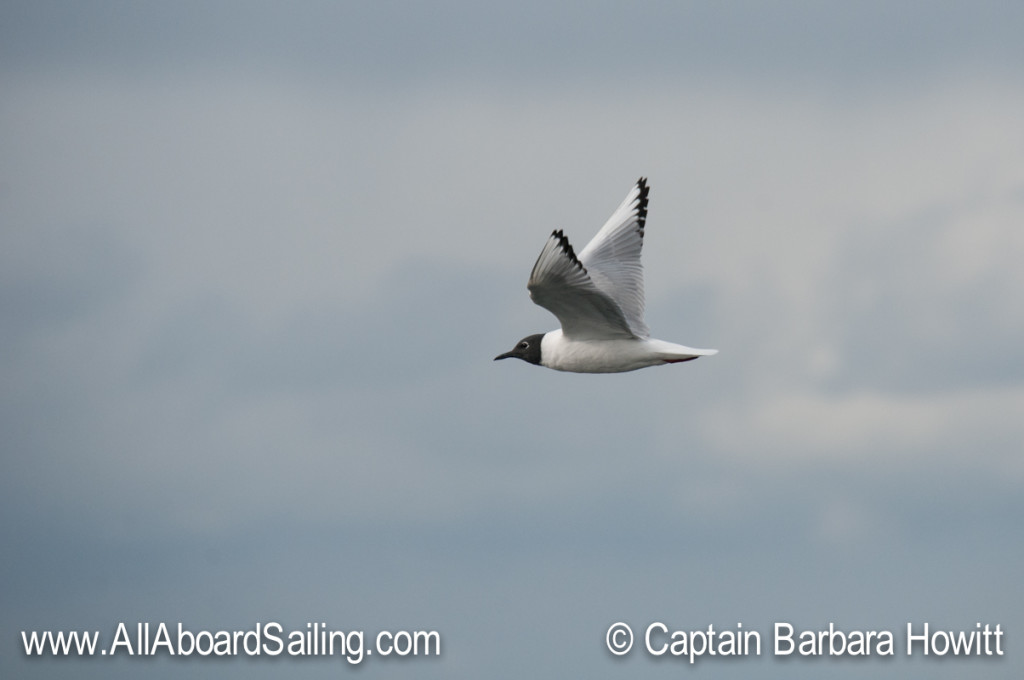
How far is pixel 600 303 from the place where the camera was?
1683 centimetres

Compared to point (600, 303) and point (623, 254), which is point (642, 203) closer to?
point (623, 254)

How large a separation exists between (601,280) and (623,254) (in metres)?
0.69

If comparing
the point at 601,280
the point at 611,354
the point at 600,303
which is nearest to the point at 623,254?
the point at 601,280

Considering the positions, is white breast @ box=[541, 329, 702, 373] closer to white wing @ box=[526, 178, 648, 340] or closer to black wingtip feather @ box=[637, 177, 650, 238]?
white wing @ box=[526, 178, 648, 340]

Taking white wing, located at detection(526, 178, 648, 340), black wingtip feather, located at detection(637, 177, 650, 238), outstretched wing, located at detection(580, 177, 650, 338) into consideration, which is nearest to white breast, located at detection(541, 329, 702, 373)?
white wing, located at detection(526, 178, 648, 340)

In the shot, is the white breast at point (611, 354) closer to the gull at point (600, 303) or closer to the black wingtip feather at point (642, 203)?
the gull at point (600, 303)

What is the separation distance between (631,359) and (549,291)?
1.63m

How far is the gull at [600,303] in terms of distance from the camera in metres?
16.2

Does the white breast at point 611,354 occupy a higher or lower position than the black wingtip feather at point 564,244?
lower

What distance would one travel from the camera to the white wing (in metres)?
16.1

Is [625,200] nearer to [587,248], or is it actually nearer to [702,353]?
[587,248]

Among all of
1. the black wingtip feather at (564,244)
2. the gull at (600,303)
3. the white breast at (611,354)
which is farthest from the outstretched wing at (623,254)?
the black wingtip feather at (564,244)

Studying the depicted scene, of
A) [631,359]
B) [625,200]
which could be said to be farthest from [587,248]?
[631,359]

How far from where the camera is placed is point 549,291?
16.5 m
